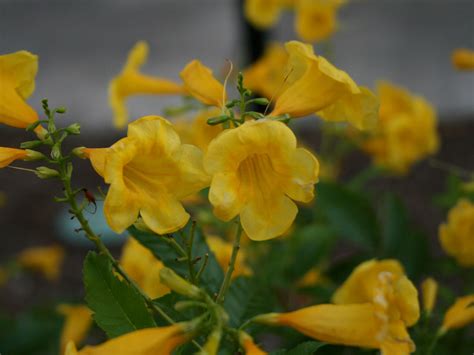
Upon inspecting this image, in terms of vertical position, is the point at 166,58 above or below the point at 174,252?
below

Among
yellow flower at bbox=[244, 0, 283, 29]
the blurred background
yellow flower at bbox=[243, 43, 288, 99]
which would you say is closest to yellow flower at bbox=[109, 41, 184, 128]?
yellow flower at bbox=[243, 43, 288, 99]

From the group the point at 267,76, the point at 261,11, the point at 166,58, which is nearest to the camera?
the point at 267,76

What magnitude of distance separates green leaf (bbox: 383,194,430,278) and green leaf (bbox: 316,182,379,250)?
1.5 inches

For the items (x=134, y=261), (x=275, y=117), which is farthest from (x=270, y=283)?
(x=275, y=117)

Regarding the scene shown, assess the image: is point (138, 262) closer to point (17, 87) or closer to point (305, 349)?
point (17, 87)

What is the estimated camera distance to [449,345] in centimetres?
189

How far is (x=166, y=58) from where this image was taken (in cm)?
710

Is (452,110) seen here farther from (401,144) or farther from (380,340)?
(380,340)

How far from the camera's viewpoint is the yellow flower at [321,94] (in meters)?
1.31

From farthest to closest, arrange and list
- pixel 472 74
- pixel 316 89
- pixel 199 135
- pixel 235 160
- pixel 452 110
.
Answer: pixel 472 74, pixel 452 110, pixel 199 135, pixel 316 89, pixel 235 160

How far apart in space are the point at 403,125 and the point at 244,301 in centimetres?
120

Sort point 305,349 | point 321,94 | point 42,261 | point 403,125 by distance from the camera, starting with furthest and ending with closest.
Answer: point 42,261
point 403,125
point 321,94
point 305,349

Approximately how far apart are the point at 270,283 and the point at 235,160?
998 mm

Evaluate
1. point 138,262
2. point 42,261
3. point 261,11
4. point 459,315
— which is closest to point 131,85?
point 138,262
